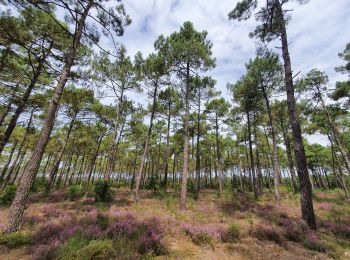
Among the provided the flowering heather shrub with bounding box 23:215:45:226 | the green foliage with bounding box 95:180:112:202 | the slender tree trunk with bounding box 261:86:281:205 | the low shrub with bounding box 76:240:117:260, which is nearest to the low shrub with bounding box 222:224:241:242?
the low shrub with bounding box 76:240:117:260

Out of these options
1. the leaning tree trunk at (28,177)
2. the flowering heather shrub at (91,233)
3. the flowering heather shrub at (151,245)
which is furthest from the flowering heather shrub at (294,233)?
the leaning tree trunk at (28,177)

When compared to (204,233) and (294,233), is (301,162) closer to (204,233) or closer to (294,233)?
(294,233)

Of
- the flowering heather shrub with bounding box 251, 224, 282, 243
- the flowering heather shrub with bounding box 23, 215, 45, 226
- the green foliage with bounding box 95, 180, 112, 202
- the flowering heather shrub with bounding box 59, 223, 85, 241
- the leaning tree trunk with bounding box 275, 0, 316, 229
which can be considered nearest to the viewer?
the flowering heather shrub with bounding box 59, 223, 85, 241

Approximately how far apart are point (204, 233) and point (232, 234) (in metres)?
1.13

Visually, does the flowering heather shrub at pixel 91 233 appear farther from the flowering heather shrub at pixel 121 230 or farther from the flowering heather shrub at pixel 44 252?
the flowering heather shrub at pixel 44 252

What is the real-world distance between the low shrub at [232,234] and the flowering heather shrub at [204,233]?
0.13m

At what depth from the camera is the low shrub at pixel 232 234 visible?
6.27m

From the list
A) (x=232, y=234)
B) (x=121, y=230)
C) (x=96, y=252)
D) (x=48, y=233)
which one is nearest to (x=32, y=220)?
(x=48, y=233)

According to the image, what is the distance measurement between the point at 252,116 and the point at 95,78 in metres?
16.4

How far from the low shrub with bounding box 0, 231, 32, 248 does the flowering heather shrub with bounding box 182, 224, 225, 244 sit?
5.02 m

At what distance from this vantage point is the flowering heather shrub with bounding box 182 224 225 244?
608 cm

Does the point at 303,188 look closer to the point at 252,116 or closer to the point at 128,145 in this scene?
the point at 252,116

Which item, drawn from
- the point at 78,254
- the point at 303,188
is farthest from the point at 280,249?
the point at 78,254

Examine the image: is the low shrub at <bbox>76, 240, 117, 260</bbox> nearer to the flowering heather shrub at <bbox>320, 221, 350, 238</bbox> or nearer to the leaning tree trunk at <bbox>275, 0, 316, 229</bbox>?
the leaning tree trunk at <bbox>275, 0, 316, 229</bbox>
